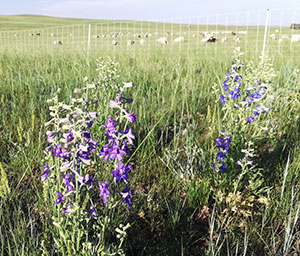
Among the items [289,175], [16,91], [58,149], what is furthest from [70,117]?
[16,91]

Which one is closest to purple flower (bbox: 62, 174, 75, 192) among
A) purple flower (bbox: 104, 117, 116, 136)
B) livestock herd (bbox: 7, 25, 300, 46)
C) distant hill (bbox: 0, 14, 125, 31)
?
purple flower (bbox: 104, 117, 116, 136)

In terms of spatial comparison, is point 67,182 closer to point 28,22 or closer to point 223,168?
point 223,168

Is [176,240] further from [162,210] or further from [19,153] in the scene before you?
[19,153]

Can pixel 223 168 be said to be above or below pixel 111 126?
below

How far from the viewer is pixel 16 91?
10.7 ft

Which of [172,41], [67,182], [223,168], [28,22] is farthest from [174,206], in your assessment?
[28,22]

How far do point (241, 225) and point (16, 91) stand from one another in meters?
2.68

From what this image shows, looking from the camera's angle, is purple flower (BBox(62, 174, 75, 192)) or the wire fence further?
the wire fence

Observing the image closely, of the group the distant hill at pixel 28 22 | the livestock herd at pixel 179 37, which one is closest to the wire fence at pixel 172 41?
the livestock herd at pixel 179 37

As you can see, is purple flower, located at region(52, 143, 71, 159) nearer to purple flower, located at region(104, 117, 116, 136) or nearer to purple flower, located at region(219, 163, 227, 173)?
purple flower, located at region(104, 117, 116, 136)

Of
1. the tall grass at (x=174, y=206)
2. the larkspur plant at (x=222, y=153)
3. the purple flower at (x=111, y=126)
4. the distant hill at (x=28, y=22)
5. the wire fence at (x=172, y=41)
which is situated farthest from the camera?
the distant hill at (x=28, y=22)

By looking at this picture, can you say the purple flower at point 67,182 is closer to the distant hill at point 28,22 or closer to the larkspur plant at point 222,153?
the larkspur plant at point 222,153

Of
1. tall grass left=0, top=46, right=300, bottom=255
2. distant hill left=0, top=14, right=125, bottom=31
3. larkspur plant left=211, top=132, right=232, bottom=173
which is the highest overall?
distant hill left=0, top=14, right=125, bottom=31

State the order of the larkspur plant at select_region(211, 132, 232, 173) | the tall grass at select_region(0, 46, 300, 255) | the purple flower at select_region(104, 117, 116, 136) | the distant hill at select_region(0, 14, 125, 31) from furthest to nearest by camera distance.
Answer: the distant hill at select_region(0, 14, 125, 31) < the larkspur plant at select_region(211, 132, 232, 173) < the tall grass at select_region(0, 46, 300, 255) < the purple flower at select_region(104, 117, 116, 136)
